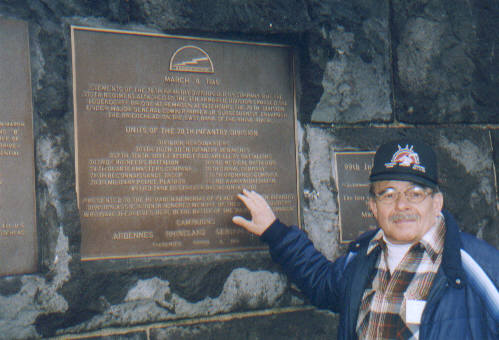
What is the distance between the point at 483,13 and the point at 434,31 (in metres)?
0.47

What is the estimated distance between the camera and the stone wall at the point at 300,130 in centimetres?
240

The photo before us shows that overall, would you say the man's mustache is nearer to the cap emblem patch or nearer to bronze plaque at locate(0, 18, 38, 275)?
the cap emblem patch

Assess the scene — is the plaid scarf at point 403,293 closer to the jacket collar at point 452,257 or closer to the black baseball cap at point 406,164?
the jacket collar at point 452,257

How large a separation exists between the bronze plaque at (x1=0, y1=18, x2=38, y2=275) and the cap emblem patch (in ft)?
5.97

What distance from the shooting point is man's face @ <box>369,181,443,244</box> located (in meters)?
2.09

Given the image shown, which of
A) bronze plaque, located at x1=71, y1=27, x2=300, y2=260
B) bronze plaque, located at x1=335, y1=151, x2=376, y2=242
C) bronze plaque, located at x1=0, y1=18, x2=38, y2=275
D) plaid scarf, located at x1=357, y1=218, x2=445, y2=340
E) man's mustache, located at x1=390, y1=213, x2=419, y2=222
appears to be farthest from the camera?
bronze plaque, located at x1=335, y1=151, x2=376, y2=242

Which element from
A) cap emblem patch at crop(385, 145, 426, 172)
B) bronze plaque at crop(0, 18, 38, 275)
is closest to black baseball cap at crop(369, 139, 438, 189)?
cap emblem patch at crop(385, 145, 426, 172)

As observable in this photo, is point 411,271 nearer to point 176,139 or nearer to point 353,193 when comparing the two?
point 353,193

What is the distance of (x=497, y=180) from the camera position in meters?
3.31

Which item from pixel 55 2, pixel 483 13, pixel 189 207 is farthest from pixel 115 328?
pixel 483 13

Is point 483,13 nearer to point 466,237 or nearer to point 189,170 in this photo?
point 466,237

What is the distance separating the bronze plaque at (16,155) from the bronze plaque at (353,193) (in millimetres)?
1811

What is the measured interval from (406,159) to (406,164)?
25 millimetres

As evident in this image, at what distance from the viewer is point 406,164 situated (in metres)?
2.10
